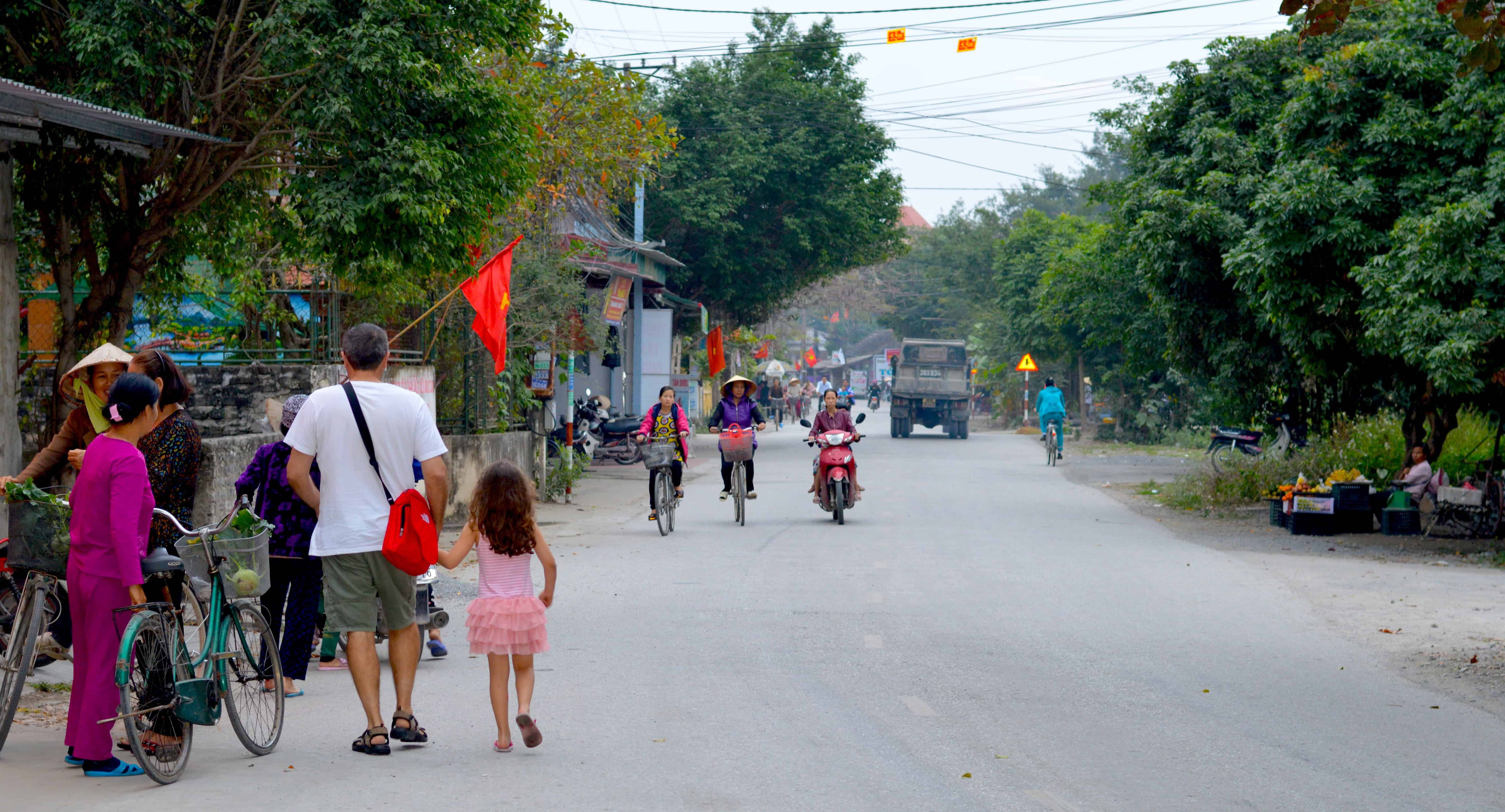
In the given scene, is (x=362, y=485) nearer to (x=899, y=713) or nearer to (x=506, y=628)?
(x=506, y=628)

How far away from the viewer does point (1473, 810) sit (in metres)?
5.29

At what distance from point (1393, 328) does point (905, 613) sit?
241 inches

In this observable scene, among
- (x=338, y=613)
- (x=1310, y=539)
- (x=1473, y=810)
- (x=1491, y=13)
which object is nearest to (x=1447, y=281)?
(x=1310, y=539)

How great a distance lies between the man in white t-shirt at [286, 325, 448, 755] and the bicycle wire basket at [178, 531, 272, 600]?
0.76 feet

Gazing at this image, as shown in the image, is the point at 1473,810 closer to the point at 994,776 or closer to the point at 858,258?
the point at 994,776

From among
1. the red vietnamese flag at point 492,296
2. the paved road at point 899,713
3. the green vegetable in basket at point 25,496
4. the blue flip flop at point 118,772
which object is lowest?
the paved road at point 899,713

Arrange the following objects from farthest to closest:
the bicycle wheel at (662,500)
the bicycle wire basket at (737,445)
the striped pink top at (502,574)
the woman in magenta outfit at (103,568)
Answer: the bicycle wire basket at (737,445)
the bicycle wheel at (662,500)
the striped pink top at (502,574)
the woman in magenta outfit at (103,568)

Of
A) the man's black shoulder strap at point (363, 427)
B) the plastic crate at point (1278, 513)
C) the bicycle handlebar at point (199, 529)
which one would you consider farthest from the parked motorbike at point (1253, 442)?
the bicycle handlebar at point (199, 529)

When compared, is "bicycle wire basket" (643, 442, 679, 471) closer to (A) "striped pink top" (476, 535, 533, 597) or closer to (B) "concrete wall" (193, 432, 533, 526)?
(B) "concrete wall" (193, 432, 533, 526)

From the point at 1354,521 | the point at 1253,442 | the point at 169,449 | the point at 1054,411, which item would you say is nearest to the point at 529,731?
the point at 169,449

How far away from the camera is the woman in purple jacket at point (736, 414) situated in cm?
1606

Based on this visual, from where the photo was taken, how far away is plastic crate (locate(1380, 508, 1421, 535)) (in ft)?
49.9

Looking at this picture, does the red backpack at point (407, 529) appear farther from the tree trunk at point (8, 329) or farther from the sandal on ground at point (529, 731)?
the tree trunk at point (8, 329)

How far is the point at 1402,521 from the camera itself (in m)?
15.3
